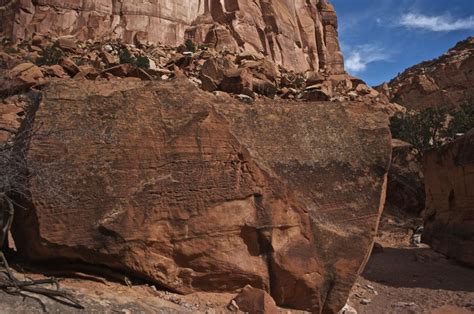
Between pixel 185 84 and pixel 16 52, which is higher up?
pixel 16 52

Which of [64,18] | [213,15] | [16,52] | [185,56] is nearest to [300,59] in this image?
[213,15]

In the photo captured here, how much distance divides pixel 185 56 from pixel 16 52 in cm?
1120

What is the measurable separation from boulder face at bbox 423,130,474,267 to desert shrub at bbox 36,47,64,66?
795 inches

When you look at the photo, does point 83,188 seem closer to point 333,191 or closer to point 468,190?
point 333,191

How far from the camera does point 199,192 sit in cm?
532

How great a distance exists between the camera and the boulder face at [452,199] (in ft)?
37.0

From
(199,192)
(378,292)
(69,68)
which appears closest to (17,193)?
(199,192)

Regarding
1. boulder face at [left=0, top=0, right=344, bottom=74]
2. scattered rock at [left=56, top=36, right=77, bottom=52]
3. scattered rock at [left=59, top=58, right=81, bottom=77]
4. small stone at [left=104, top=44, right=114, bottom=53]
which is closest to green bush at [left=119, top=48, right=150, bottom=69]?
small stone at [left=104, top=44, right=114, bottom=53]

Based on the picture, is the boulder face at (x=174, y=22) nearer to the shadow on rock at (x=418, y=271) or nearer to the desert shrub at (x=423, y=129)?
the desert shrub at (x=423, y=129)

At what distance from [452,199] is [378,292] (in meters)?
5.06

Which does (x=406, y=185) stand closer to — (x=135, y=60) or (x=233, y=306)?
(x=135, y=60)

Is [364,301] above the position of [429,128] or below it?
below

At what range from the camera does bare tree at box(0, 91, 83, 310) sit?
4.29m

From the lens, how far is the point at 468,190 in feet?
37.4
